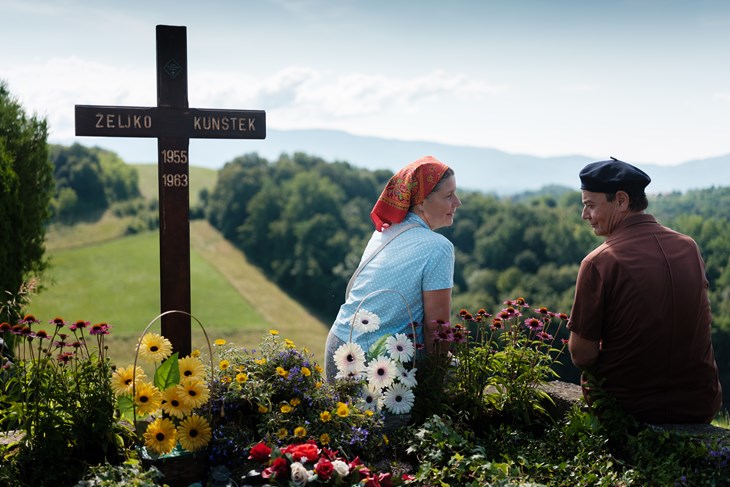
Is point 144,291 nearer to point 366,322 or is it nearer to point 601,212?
point 366,322

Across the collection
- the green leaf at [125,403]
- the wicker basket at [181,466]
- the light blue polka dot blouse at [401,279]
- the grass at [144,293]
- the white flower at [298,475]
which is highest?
the light blue polka dot blouse at [401,279]

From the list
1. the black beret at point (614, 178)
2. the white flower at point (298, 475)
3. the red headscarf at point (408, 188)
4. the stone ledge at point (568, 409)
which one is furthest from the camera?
the red headscarf at point (408, 188)

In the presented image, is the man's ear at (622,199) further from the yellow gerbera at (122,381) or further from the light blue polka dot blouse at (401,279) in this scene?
the yellow gerbera at (122,381)

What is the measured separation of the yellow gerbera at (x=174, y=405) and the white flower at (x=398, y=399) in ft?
3.30

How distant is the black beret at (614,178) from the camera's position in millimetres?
3732

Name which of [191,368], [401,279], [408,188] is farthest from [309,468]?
[408,188]

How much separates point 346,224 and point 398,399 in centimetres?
6067

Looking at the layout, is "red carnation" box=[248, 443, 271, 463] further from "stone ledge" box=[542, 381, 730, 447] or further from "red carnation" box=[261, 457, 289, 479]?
"stone ledge" box=[542, 381, 730, 447]

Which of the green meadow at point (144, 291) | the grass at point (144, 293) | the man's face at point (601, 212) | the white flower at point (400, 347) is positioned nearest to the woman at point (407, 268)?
the white flower at point (400, 347)

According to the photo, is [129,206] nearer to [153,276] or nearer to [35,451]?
[153,276]

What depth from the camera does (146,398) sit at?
3.41m

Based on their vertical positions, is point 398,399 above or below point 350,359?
below

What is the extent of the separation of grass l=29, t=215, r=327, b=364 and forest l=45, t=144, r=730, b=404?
2153mm

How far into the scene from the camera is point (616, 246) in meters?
3.68
